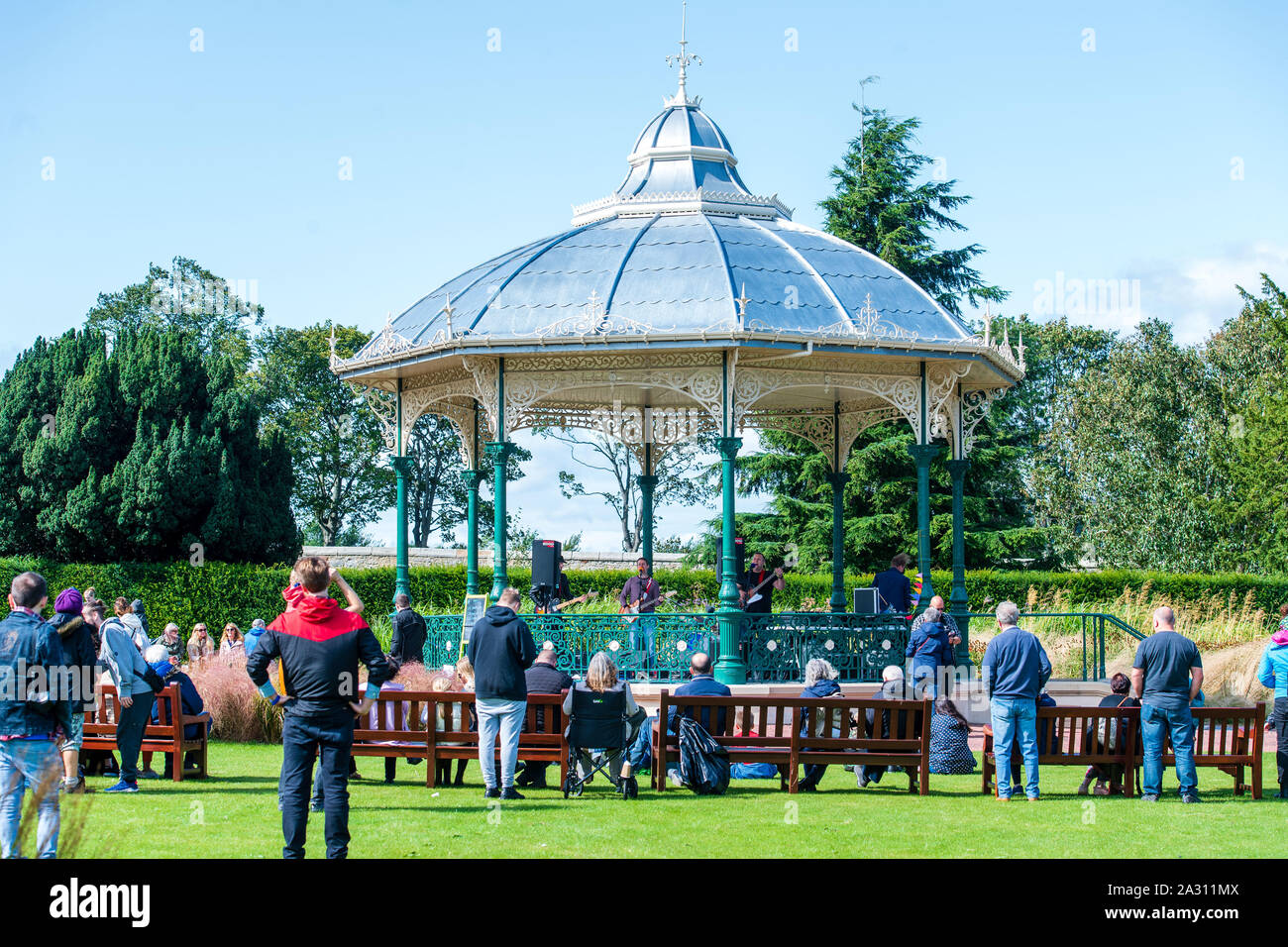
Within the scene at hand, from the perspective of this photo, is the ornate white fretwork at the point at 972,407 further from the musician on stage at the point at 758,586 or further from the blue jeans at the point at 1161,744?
the blue jeans at the point at 1161,744

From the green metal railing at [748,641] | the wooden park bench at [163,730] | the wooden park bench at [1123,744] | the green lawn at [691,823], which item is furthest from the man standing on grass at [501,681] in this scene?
the green metal railing at [748,641]

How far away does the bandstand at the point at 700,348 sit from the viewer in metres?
16.1

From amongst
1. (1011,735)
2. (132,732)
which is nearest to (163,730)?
(132,732)

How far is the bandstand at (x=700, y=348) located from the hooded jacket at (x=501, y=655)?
5535 mm

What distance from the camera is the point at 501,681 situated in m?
10.6

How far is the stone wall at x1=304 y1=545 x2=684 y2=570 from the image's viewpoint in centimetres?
3250

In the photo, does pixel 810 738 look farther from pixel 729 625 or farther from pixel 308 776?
pixel 308 776

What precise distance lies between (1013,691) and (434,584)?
19.5 m

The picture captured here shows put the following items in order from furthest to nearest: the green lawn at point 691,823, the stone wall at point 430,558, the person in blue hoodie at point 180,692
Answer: the stone wall at point 430,558 → the person in blue hoodie at point 180,692 → the green lawn at point 691,823

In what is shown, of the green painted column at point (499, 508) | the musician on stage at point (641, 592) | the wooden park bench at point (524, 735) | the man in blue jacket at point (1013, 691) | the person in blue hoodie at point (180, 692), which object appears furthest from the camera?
the musician on stage at point (641, 592)

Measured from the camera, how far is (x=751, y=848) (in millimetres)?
8578

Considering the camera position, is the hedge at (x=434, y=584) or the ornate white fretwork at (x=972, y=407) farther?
the hedge at (x=434, y=584)
